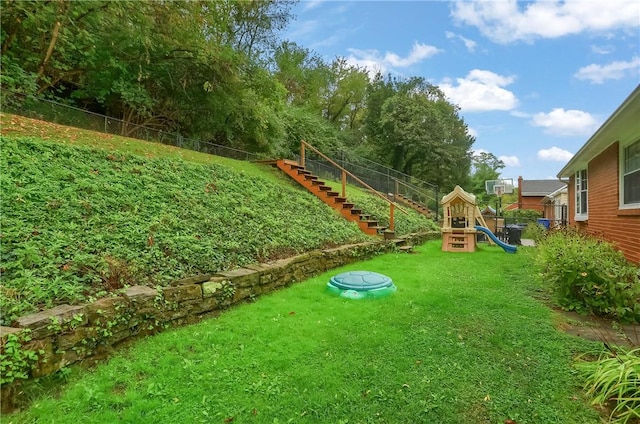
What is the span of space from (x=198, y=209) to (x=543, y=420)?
5062 mm

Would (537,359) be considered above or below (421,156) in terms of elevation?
below

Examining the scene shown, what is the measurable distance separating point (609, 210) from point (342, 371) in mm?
7569

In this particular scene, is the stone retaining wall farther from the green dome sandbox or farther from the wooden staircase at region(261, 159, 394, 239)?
the wooden staircase at region(261, 159, 394, 239)

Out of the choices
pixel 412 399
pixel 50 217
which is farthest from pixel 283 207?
pixel 412 399

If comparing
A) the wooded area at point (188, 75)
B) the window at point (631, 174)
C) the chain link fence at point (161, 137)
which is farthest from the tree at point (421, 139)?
the window at point (631, 174)

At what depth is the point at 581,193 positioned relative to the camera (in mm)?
10234

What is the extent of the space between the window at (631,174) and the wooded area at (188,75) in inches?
449

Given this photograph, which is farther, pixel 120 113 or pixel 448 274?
pixel 120 113

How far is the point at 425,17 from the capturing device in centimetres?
997

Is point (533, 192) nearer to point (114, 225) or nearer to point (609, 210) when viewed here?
point (609, 210)

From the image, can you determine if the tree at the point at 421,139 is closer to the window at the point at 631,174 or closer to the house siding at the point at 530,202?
the house siding at the point at 530,202

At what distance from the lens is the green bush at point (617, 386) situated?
213 centimetres

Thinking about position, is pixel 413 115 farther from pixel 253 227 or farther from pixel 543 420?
pixel 543 420

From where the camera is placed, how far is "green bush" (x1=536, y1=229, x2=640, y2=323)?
12.5 feet
